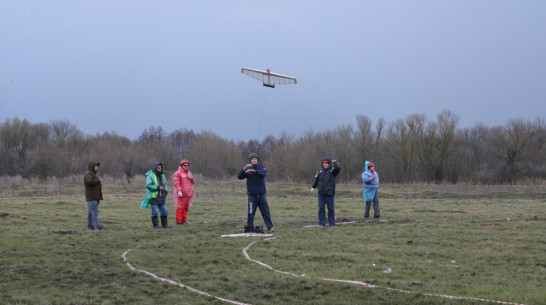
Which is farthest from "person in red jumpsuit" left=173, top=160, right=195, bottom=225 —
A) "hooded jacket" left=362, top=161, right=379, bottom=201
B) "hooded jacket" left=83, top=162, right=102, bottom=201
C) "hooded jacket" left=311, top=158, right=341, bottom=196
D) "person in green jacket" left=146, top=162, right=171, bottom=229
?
"hooded jacket" left=362, top=161, right=379, bottom=201

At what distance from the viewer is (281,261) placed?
966cm

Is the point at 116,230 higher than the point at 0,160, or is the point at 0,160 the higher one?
the point at 0,160

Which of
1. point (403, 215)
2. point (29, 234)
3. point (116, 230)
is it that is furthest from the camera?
point (403, 215)

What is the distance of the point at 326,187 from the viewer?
15023 millimetres

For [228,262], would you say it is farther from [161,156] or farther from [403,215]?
[161,156]

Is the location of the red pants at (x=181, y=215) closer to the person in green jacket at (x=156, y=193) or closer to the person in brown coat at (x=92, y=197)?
the person in green jacket at (x=156, y=193)

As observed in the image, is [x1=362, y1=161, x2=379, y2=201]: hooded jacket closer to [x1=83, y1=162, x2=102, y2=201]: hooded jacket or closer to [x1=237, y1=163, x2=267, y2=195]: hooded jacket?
[x1=237, y1=163, x2=267, y2=195]: hooded jacket

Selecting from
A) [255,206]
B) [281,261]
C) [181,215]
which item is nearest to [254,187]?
[255,206]

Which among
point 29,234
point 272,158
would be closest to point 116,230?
point 29,234

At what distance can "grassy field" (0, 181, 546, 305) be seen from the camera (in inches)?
282

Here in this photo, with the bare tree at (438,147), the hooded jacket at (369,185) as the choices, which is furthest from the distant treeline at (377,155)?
the hooded jacket at (369,185)

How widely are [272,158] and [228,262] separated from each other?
50.1m

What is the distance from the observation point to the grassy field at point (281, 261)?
7.16m

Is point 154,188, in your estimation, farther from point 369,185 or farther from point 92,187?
point 369,185
